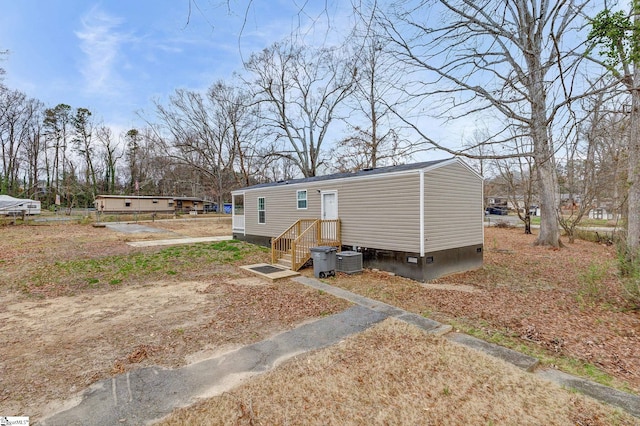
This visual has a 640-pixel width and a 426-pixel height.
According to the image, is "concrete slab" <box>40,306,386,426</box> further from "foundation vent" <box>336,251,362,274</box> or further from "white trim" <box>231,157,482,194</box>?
"white trim" <box>231,157,482,194</box>

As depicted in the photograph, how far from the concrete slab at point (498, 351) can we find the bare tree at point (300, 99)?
22174 mm

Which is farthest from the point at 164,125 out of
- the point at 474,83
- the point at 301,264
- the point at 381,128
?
the point at 474,83

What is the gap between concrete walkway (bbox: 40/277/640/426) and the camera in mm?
2654

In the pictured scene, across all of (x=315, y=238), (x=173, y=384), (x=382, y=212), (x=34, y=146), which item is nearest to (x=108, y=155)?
(x=34, y=146)

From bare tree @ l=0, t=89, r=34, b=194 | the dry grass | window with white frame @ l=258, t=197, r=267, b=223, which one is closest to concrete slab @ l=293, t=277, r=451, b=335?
the dry grass

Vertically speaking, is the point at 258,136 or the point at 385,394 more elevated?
the point at 258,136

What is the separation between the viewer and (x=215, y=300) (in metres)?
6.17

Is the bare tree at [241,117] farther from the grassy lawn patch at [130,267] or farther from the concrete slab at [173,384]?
the concrete slab at [173,384]

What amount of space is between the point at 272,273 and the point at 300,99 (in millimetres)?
21440

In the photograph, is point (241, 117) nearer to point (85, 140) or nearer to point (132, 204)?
point (132, 204)

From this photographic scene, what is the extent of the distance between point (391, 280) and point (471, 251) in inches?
128

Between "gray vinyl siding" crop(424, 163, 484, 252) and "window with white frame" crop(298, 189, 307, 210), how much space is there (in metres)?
4.78

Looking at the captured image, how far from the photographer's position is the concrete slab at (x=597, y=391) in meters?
2.70

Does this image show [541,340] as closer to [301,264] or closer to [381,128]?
[301,264]
